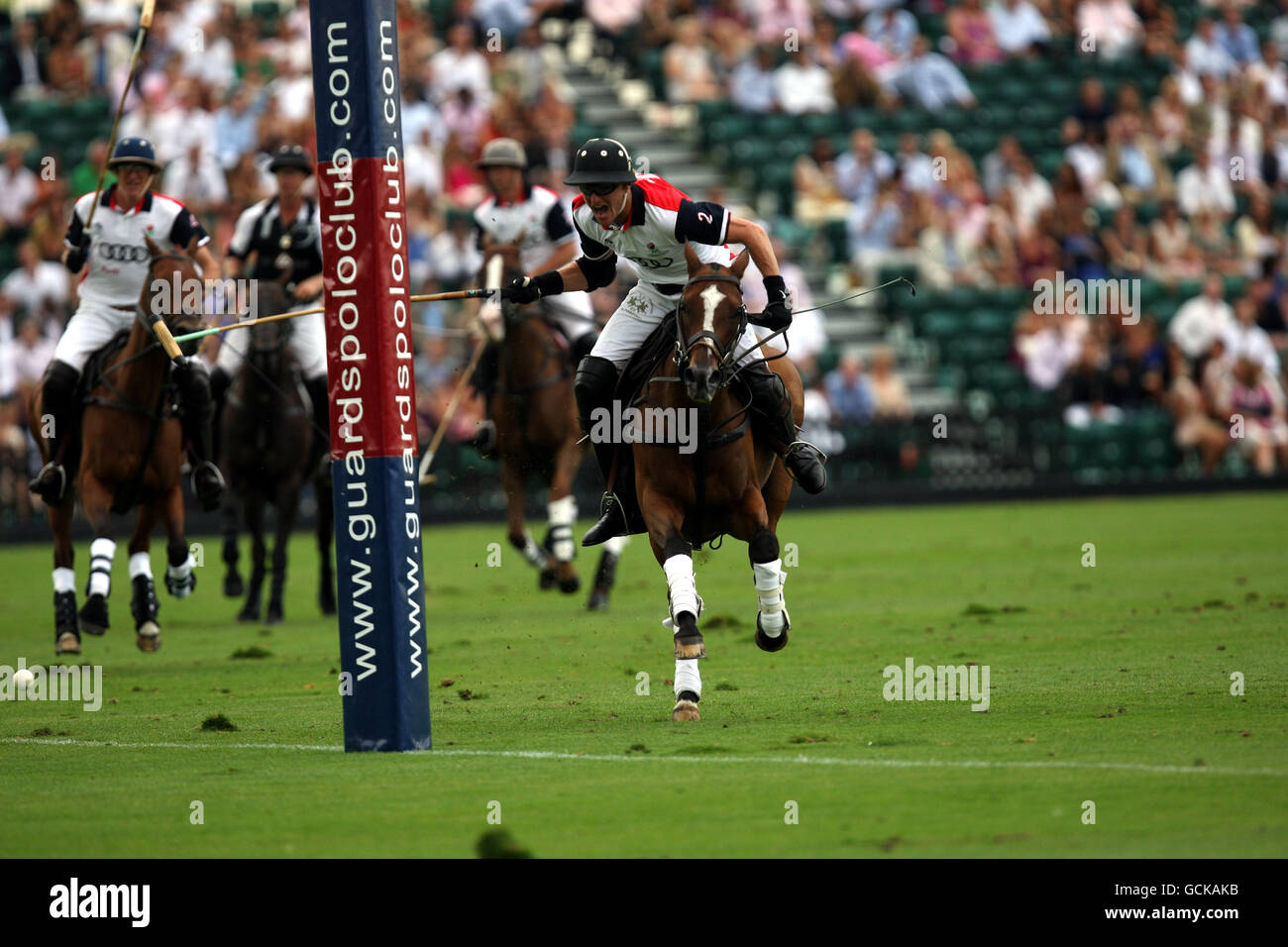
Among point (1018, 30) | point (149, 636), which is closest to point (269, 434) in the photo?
point (149, 636)

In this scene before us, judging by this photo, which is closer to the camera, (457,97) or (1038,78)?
(457,97)

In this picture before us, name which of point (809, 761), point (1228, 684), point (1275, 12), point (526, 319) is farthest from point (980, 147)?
point (809, 761)

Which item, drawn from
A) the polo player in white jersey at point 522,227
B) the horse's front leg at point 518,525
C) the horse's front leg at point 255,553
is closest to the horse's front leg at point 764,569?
the horse's front leg at point 518,525

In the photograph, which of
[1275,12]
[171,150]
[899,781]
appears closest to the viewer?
[899,781]

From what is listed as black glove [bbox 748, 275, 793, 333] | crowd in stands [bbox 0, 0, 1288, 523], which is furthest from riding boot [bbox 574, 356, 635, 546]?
crowd in stands [bbox 0, 0, 1288, 523]

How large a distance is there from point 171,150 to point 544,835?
19.1 m

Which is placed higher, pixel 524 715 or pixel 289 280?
pixel 289 280

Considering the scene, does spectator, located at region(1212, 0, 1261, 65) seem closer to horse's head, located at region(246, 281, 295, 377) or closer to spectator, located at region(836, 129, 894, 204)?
spectator, located at region(836, 129, 894, 204)

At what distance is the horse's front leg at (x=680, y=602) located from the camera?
9.25 m

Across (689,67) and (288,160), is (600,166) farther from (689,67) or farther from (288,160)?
(689,67)


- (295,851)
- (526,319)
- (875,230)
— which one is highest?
(875,230)

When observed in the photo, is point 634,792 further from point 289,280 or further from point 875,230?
point 875,230

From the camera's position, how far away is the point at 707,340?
30.8ft

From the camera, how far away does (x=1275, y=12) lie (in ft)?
108
